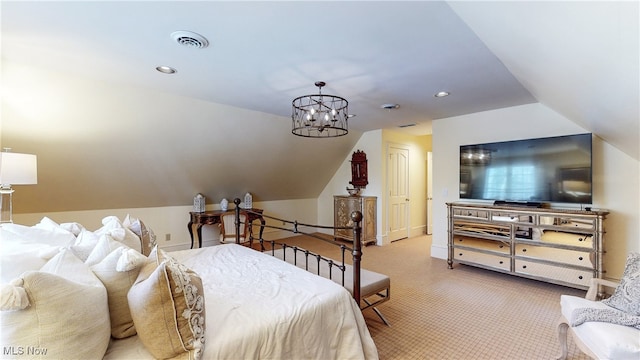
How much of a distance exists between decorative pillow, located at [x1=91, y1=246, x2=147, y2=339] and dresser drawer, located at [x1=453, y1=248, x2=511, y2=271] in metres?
4.15

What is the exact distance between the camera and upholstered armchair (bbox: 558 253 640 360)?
1541mm

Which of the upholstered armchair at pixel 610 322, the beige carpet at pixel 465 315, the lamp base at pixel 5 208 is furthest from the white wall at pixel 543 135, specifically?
the lamp base at pixel 5 208

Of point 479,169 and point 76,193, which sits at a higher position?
point 479,169

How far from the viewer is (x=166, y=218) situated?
5020 mm

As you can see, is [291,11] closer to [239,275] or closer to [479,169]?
[239,275]

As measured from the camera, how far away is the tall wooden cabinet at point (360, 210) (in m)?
5.64

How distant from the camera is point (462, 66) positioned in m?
2.63

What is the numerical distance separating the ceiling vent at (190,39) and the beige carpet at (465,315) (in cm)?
276

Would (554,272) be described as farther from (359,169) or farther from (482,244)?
(359,169)

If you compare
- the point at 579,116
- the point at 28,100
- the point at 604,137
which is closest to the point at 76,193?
the point at 28,100

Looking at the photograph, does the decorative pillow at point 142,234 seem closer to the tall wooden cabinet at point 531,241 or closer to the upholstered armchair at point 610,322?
the upholstered armchair at point 610,322

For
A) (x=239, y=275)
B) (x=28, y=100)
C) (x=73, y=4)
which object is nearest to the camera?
(x=73, y=4)

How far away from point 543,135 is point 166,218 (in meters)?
5.95

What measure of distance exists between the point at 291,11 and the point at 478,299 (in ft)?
11.2
